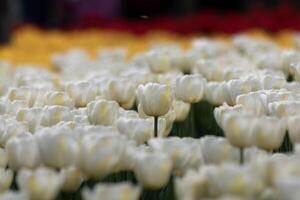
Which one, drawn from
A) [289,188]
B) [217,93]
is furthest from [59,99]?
[289,188]

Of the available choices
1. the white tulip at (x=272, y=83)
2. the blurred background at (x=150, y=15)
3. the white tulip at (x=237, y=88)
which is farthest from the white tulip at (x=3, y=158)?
the blurred background at (x=150, y=15)

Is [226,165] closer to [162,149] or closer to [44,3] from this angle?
[162,149]

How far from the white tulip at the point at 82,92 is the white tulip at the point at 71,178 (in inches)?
35.9

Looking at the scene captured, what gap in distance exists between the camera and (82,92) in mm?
2932

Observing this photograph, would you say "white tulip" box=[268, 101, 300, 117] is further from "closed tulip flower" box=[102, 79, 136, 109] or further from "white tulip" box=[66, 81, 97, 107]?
"white tulip" box=[66, 81, 97, 107]

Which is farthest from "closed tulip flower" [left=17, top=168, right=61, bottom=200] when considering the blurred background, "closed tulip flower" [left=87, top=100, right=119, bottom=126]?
the blurred background

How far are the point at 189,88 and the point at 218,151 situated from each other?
2.45 feet

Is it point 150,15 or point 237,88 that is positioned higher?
point 150,15

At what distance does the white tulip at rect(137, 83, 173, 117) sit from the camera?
96.5 inches

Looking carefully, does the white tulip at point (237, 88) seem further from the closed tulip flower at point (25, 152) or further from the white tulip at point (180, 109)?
the closed tulip flower at point (25, 152)

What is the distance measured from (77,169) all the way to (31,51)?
565 cm

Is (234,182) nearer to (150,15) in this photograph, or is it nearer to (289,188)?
(289,188)

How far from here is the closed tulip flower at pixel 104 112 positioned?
2.44 metres

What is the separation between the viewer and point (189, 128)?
2.95 meters
